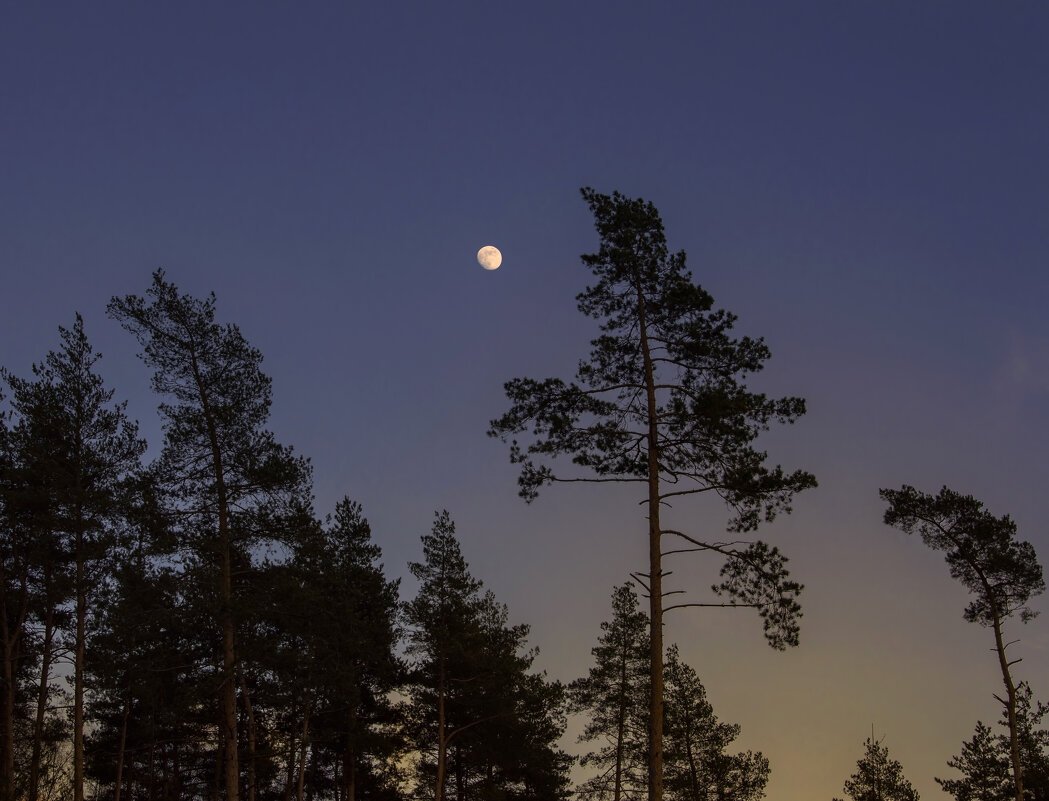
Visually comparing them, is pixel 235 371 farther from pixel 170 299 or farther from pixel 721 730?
pixel 721 730

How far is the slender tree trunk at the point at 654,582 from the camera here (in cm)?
1684

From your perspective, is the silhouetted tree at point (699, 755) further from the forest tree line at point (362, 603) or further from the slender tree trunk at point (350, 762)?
the slender tree trunk at point (350, 762)

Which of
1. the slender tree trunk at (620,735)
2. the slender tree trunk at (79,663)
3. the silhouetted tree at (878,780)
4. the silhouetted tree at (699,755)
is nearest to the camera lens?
the slender tree trunk at (79,663)

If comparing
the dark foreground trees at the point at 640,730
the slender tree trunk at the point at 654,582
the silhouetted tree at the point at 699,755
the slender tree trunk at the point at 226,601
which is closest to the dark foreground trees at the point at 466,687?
the dark foreground trees at the point at 640,730

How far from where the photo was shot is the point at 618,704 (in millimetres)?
36250

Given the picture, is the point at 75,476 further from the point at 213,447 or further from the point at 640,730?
the point at 640,730

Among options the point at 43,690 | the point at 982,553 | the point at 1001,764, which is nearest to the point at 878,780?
the point at 1001,764

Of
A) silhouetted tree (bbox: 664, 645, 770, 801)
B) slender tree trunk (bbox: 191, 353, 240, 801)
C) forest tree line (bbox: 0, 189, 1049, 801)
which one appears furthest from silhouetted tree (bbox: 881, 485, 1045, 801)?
slender tree trunk (bbox: 191, 353, 240, 801)

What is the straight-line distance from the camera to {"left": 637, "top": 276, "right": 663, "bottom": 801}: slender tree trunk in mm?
16844

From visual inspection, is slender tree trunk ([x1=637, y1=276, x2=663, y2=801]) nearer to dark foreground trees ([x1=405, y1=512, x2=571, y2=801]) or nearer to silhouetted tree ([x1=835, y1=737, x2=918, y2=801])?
dark foreground trees ([x1=405, y1=512, x2=571, y2=801])

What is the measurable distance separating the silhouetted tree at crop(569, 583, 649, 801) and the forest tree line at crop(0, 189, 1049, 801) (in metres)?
0.10

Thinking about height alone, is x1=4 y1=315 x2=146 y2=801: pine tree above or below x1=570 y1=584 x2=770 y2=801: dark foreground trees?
above

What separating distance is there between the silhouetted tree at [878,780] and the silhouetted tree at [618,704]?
40.1ft

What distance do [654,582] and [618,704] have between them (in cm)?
2080
